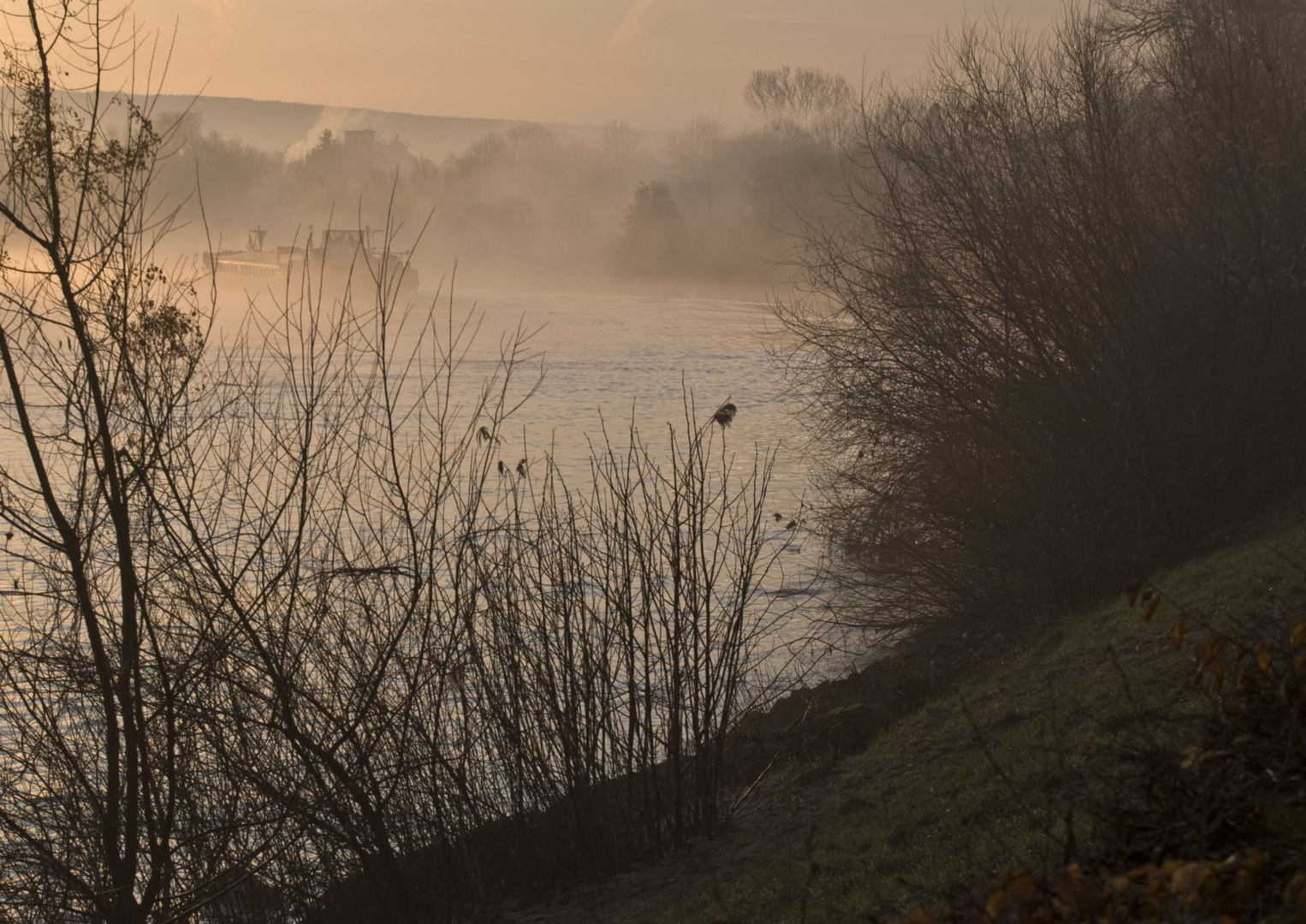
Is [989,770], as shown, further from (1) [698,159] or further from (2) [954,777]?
(1) [698,159]

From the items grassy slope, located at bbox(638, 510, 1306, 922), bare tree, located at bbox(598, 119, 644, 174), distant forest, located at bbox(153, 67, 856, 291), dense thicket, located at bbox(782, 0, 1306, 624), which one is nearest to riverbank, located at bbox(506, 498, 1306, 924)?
grassy slope, located at bbox(638, 510, 1306, 922)

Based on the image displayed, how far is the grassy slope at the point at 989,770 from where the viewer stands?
18.5 ft

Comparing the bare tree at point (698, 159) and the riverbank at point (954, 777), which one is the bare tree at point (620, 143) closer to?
the bare tree at point (698, 159)

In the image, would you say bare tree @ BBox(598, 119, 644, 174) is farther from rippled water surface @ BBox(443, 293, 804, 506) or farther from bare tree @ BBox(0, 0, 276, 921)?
bare tree @ BBox(0, 0, 276, 921)

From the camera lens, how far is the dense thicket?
512 inches

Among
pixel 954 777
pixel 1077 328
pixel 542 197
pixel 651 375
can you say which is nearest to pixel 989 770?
pixel 954 777

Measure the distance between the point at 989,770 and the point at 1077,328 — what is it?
7.59m

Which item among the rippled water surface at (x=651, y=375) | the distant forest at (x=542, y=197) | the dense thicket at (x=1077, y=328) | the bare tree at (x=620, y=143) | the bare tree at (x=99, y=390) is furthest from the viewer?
the bare tree at (x=620, y=143)

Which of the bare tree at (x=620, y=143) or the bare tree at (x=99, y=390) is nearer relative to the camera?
the bare tree at (x=99, y=390)

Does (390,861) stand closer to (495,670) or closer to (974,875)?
(495,670)

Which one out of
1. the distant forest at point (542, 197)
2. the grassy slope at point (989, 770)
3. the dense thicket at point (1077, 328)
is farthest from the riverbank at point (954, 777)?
the distant forest at point (542, 197)

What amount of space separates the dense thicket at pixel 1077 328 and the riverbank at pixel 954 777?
1.87 meters

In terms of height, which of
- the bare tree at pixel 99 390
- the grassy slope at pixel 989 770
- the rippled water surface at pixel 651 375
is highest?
the rippled water surface at pixel 651 375

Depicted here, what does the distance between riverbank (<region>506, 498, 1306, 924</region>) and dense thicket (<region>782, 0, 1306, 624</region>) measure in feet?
6.14
